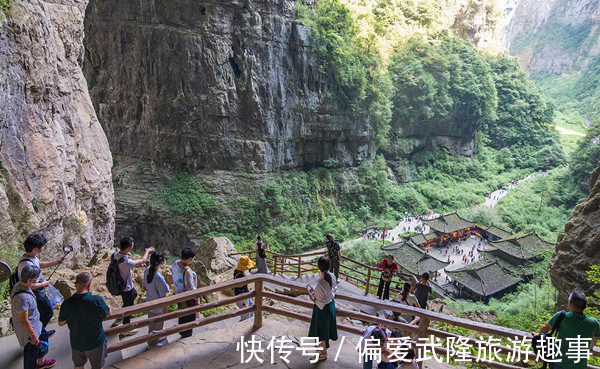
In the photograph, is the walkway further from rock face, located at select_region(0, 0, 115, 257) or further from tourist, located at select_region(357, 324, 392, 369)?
rock face, located at select_region(0, 0, 115, 257)

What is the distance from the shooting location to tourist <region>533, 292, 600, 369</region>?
302cm

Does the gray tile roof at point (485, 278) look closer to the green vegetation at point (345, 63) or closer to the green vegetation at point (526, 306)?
the green vegetation at point (526, 306)

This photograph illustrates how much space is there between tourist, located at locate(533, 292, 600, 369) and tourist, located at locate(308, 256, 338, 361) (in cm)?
203

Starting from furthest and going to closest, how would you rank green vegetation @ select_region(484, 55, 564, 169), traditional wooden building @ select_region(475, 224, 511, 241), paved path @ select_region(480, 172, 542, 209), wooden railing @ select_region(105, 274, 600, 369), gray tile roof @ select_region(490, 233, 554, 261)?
1. green vegetation @ select_region(484, 55, 564, 169)
2. paved path @ select_region(480, 172, 542, 209)
3. traditional wooden building @ select_region(475, 224, 511, 241)
4. gray tile roof @ select_region(490, 233, 554, 261)
5. wooden railing @ select_region(105, 274, 600, 369)

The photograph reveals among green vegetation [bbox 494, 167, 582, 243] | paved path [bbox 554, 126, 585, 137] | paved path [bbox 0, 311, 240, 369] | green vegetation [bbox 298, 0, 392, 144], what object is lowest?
green vegetation [bbox 494, 167, 582, 243]

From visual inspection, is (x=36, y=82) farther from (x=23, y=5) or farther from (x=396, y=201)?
(x=396, y=201)

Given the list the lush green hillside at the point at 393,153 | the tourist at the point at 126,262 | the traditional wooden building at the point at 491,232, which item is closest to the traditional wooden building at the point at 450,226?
the traditional wooden building at the point at 491,232

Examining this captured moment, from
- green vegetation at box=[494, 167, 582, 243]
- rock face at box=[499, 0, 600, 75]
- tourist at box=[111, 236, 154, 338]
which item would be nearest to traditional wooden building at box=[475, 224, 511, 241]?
green vegetation at box=[494, 167, 582, 243]

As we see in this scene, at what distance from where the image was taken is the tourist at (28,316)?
9.93 feet

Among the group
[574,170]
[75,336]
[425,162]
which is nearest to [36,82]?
A: [75,336]

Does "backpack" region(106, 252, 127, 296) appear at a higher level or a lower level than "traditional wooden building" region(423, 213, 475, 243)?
higher

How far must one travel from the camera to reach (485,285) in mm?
17344

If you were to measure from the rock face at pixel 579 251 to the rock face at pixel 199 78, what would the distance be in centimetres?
1525

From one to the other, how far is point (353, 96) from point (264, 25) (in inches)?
303
